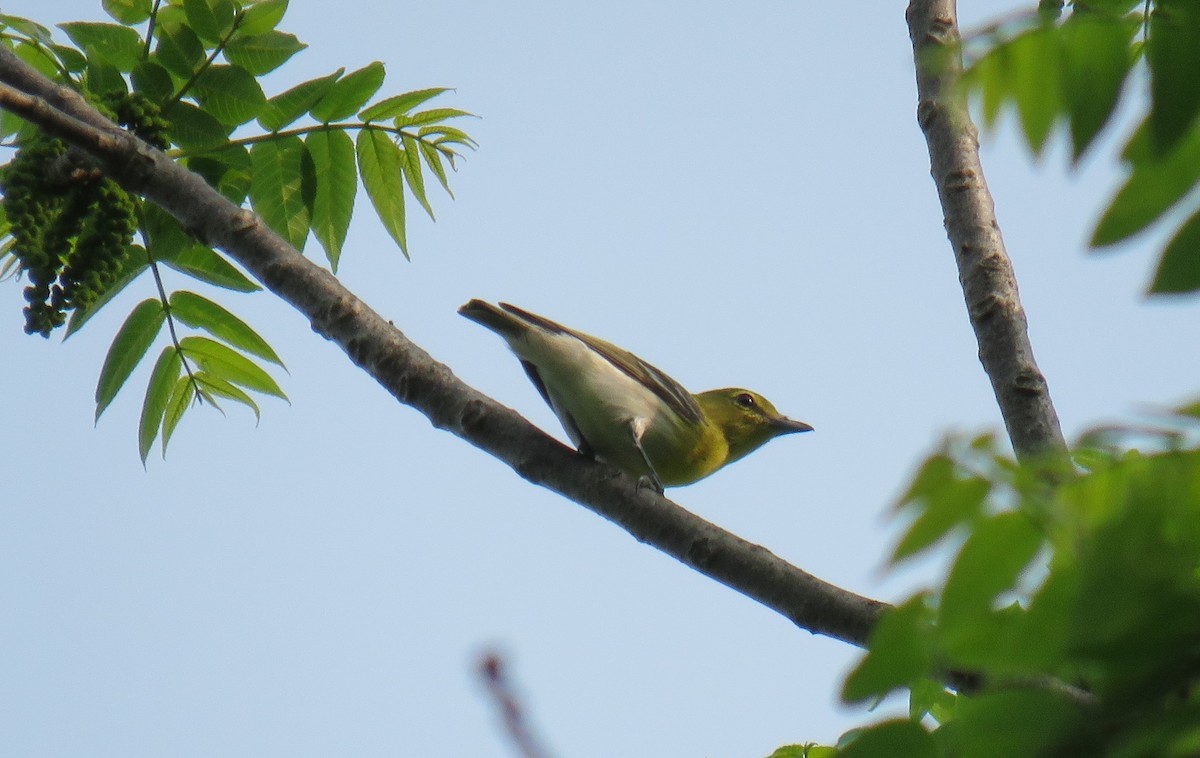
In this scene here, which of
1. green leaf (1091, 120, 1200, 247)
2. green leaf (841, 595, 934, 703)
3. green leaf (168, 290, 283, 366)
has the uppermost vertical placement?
green leaf (168, 290, 283, 366)

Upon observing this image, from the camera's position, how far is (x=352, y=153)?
472 cm

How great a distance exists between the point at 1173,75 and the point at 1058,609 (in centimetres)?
65

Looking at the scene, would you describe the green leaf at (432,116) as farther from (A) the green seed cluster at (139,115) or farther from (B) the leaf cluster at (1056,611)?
(B) the leaf cluster at (1056,611)

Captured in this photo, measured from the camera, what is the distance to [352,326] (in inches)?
135

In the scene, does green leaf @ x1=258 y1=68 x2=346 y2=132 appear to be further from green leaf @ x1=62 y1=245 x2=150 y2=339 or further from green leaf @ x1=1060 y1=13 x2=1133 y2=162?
green leaf @ x1=1060 y1=13 x2=1133 y2=162

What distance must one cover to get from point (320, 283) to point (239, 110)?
4.21ft

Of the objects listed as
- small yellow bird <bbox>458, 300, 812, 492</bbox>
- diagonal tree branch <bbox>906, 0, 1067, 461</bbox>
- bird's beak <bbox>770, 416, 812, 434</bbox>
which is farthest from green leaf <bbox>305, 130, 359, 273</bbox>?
bird's beak <bbox>770, 416, 812, 434</bbox>

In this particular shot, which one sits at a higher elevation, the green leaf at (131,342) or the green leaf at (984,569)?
the green leaf at (131,342)

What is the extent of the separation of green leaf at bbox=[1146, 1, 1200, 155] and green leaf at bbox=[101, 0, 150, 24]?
13.4 feet

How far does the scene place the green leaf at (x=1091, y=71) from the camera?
4.78 ft

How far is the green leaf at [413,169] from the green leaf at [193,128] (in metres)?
0.89

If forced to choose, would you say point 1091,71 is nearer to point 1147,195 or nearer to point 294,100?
point 1147,195

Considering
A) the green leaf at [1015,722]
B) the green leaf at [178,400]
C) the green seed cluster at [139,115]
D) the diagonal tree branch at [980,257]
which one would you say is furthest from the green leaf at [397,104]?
the green leaf at [1015,722]

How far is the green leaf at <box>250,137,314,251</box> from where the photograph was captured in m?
4.51
